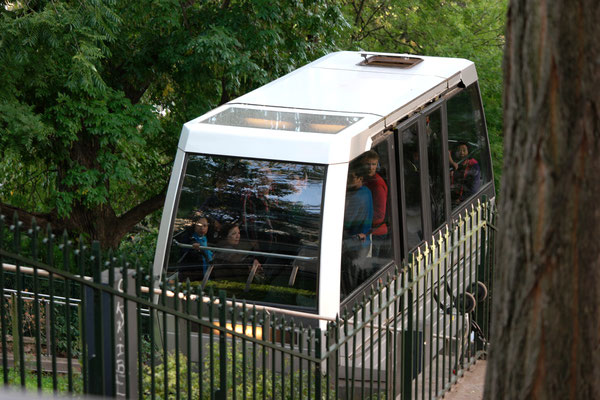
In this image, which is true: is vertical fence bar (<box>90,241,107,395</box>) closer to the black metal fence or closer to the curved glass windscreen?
the black metal fence

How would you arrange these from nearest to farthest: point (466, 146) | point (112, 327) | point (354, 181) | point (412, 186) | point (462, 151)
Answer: point (112, 327) → point (354, 181) → point (412, 186) → point (462, 151) → point (466, 146)

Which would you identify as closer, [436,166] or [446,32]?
[436,166]

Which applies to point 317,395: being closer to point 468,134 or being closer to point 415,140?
point 415,140

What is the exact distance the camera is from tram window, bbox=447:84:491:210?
11.5 meters

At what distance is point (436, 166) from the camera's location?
420 inches

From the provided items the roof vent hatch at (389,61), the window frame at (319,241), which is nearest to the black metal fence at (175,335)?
the window frame at (319,241)

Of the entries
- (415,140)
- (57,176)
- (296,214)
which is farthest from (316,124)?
(57,176)

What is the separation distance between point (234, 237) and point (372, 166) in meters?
1.60

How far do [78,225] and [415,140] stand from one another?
27.1ft

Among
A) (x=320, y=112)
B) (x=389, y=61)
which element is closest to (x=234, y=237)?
(x=320, y=112)

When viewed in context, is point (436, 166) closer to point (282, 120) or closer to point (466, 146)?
Answer: point (466, 146)

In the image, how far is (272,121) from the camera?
8.81m

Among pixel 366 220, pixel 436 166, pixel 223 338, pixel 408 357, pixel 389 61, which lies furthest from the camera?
pixel 389 61

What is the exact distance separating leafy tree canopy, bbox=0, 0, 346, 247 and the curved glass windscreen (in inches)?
140
